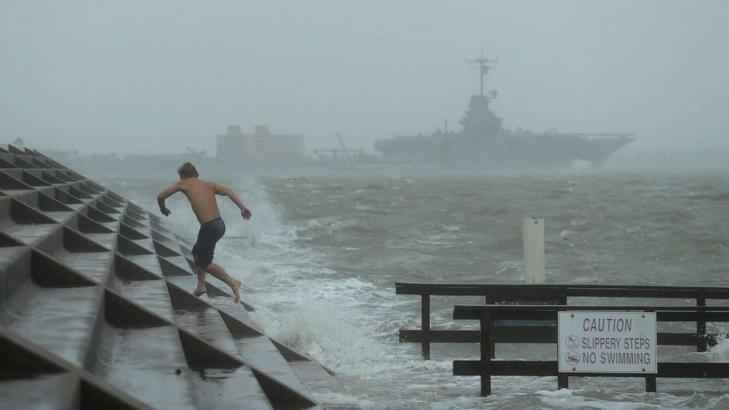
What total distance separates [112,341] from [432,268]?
17814mm

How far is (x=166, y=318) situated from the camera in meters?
6.48

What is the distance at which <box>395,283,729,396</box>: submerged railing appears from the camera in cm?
812

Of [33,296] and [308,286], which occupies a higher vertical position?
[33,296]

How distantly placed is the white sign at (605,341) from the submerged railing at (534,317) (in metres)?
0.12

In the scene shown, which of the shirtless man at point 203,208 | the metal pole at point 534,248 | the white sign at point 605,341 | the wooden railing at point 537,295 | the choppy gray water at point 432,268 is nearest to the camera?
the white sign at point 605,341

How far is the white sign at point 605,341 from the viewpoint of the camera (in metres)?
7.99

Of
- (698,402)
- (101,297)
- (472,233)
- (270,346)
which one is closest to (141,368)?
(101,297)

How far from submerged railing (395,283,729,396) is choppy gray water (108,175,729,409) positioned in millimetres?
301

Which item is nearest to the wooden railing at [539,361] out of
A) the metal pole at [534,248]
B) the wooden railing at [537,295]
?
the wooden railing at [537,295]

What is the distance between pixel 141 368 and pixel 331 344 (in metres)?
6.50

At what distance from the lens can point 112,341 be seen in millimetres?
5703

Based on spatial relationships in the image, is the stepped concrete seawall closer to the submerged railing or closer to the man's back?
the man's back

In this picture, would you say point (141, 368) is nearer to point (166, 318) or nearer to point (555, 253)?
point (166, 318)

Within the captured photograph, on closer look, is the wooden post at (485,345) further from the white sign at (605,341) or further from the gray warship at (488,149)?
the gray warship at (488,149)
